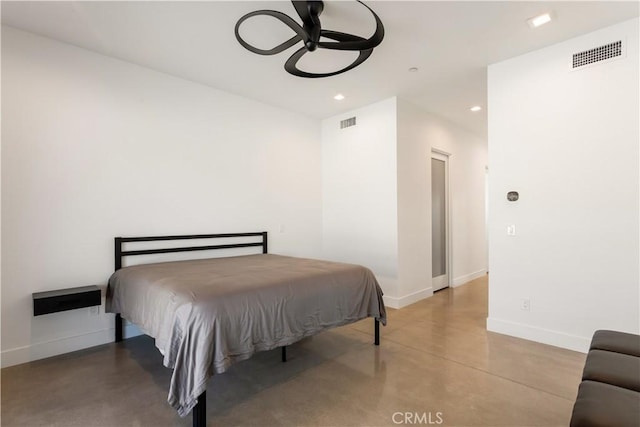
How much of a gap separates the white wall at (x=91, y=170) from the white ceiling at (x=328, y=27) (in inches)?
10.7

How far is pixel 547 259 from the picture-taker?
129 inches

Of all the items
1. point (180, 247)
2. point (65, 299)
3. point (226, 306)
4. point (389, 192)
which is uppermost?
point (389, 192)

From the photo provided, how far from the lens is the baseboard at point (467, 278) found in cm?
588

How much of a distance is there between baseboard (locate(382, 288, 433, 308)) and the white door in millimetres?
542

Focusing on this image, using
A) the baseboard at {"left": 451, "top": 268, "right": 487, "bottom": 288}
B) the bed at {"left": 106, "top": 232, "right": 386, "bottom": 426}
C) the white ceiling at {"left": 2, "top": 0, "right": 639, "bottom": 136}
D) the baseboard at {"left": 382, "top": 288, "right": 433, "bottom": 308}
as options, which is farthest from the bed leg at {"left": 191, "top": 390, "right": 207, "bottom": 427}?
the baseboard at {"left": 451, "top": 268, "right": 487, "bottom": 288}

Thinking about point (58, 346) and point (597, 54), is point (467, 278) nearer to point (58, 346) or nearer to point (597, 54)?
point (597, 54)

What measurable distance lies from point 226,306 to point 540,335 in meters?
3.22

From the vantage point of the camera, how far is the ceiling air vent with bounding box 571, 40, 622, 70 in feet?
9.42

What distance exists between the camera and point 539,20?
9.12 feet

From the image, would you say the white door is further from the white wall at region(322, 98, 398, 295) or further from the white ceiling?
the white ceiling

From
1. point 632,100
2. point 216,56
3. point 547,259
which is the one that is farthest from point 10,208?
point 632,100

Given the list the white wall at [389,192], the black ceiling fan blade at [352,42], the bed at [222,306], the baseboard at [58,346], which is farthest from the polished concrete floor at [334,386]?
the black ceiling fan blade at [352,42]

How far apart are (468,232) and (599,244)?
3.36 m

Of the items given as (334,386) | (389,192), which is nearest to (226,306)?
(334,386)
